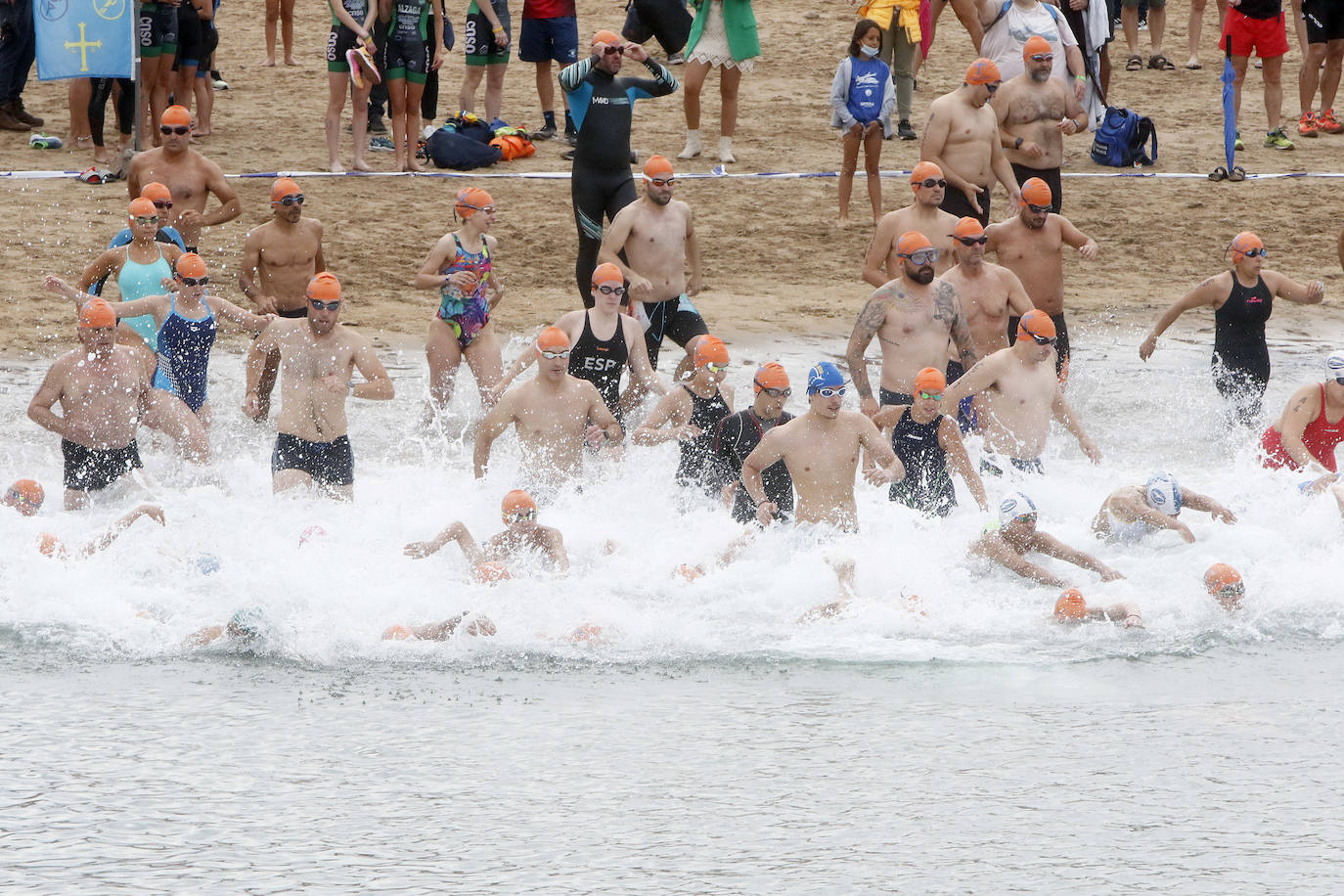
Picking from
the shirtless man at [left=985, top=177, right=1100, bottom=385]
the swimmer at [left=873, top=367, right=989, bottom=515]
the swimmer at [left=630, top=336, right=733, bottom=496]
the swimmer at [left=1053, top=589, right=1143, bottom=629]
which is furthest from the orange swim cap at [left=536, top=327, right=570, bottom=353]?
the shirtless man at [left=985, top=177, right=1100, bottom=385]

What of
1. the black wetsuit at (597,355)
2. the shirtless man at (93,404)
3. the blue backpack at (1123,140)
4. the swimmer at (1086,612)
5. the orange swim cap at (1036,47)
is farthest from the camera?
the blue backpack at (1123,140)

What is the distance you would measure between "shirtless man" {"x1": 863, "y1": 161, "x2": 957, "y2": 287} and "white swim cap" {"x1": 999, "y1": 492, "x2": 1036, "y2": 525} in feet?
7.27

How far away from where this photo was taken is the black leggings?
14.4 m

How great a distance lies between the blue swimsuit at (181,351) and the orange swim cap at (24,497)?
4.44 feet

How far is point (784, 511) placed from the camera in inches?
370

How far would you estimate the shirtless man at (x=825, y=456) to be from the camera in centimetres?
902

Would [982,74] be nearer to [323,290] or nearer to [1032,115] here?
[1032,115]

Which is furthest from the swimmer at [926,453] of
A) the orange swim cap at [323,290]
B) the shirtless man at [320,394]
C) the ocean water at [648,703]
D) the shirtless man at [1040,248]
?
the orange swim cap at [323,290]

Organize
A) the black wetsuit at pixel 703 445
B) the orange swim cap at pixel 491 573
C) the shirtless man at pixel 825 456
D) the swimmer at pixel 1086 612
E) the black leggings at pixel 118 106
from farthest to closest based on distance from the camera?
the black leggings at pixel 118 106 → the black wetsuit at pixel 703 445 → the shirtless man at pixel 825 456 → the orange swim cap at pixel 491 573 → the swimmer at pixel 1086 612

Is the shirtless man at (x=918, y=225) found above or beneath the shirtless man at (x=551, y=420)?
above

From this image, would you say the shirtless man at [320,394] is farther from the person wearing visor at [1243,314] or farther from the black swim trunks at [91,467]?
the person wearing visor at [1243,314]

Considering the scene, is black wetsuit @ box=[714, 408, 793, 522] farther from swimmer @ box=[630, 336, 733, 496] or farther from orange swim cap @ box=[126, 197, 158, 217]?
orange swim cap @ box=[126, 197, 158, 217]

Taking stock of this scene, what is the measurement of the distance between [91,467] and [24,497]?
21.3 inches

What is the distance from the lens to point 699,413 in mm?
9914
